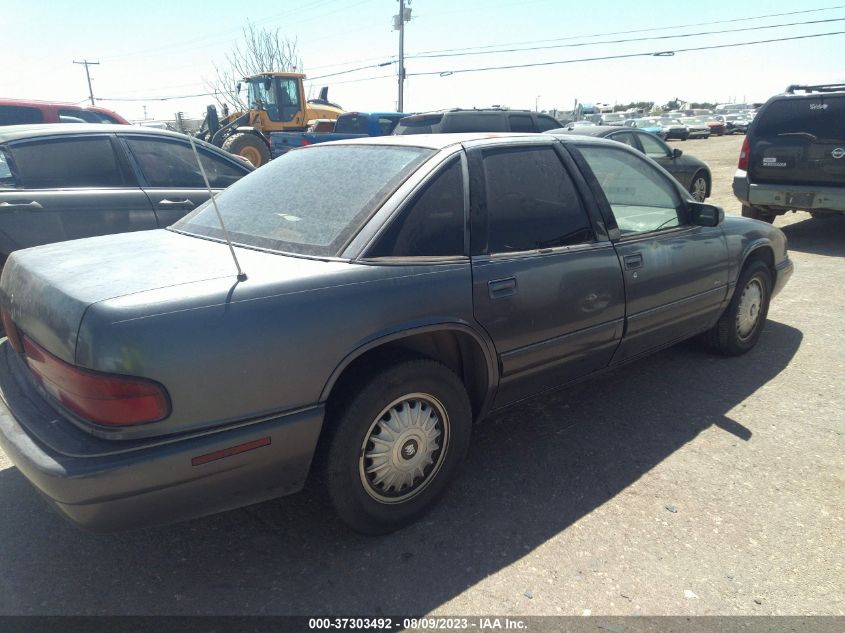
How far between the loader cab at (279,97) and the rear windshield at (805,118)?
1387cm

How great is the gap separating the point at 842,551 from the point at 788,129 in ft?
23.5

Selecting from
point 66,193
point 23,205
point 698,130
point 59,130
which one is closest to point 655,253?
point 66,193

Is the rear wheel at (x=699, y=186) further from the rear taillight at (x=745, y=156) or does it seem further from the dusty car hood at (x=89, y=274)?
the dusty car hood at (x=89, y=274)

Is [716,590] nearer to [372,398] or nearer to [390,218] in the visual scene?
[372,398]

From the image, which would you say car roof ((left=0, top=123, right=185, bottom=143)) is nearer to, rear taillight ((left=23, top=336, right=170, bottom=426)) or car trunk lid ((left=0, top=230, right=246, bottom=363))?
car trunk lid ((left=0, top=230, right=246, bottom=363))

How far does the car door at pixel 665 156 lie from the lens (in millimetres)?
10711

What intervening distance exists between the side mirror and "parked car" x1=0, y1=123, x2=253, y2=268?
12.6 ft

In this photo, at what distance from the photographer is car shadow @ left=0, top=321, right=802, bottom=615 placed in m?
2.31

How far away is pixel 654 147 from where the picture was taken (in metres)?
10.8

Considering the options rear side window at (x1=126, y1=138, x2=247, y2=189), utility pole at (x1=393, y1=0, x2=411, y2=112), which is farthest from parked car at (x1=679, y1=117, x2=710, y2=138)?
rear side window at (x1=126, y1=138, x2=247, y2=189)

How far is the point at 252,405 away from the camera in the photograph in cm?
212

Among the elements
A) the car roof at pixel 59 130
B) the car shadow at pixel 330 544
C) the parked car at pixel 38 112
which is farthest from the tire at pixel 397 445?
the parked car at pixel 38 112

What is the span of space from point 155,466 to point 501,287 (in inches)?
61.3

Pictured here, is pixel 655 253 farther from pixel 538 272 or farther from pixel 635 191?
pixel 538 272
